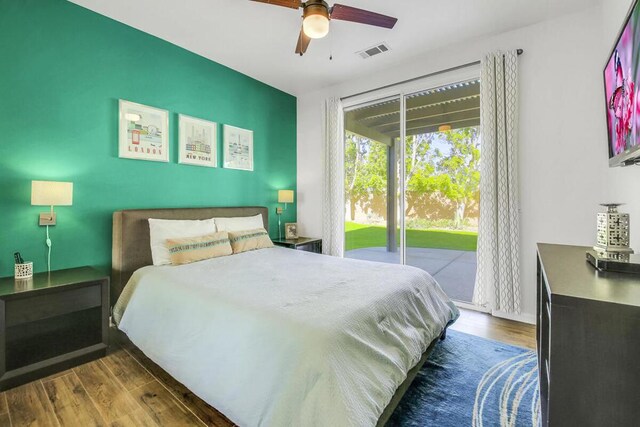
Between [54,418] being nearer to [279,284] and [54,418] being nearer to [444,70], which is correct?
[279,284]

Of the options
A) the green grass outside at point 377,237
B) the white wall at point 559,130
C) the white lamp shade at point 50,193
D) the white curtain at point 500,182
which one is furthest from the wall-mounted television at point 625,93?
the white lamp shade at point 50,193

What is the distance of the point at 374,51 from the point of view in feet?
11.2

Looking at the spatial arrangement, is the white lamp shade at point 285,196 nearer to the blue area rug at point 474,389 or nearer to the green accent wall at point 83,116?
the green accent wall at point 83,116

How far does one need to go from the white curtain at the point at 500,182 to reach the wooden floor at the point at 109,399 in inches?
112

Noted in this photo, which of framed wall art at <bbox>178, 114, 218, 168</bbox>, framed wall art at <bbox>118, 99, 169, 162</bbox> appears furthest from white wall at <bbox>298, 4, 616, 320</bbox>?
framed wall art at <bbox>118, 99, 169, 162</bbox>

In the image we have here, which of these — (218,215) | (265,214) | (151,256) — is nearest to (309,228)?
(265,214)

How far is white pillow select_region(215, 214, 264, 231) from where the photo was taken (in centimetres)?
335

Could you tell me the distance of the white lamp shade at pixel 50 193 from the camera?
7.07ft

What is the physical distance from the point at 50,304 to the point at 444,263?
5114 mm

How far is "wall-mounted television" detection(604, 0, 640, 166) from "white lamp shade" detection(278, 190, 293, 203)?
11.4ft

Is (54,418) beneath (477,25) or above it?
beneath

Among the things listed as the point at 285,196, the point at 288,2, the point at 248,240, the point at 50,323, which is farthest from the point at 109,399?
the point at 285,196

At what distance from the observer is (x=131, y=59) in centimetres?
293

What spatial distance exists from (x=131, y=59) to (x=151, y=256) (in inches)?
79.9
